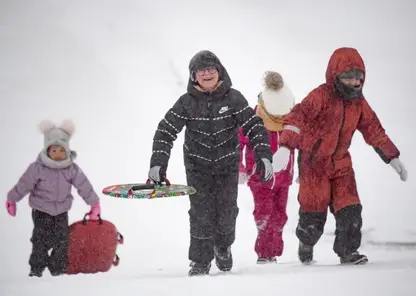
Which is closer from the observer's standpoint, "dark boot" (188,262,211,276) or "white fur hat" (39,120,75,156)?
"dark boot" (188,262,211,276)

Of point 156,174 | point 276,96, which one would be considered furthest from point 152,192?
point 276,96

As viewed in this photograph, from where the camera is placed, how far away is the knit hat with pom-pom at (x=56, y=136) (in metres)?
2.64

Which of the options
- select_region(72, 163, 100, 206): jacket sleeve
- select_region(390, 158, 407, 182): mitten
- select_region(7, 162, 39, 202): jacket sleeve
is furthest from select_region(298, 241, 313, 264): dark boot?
select_region(7, 162, 39, 202): jacket sleeve

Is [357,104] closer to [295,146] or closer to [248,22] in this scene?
[295,146]

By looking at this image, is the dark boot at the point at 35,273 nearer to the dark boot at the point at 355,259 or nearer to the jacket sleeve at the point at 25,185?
the jacket sleeve at the point at 25,185

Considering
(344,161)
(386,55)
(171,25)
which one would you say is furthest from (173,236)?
(386,55)

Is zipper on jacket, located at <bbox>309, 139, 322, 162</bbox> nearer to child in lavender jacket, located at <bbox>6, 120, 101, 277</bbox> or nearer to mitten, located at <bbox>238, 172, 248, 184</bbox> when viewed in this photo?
mitten, located at <bbox>238, 172, 248, 184</bbox>

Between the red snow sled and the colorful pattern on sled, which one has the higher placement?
the colorful pattern on sled

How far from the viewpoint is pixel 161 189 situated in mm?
2381

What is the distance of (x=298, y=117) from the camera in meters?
2.47

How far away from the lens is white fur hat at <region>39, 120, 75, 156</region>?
2650mm

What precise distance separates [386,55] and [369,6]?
35 centimetres

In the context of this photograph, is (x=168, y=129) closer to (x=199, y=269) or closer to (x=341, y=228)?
(x=199, y=269)

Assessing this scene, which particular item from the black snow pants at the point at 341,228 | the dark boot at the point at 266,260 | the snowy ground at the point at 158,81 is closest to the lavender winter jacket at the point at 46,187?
the snowy ground at the point at 158,81
